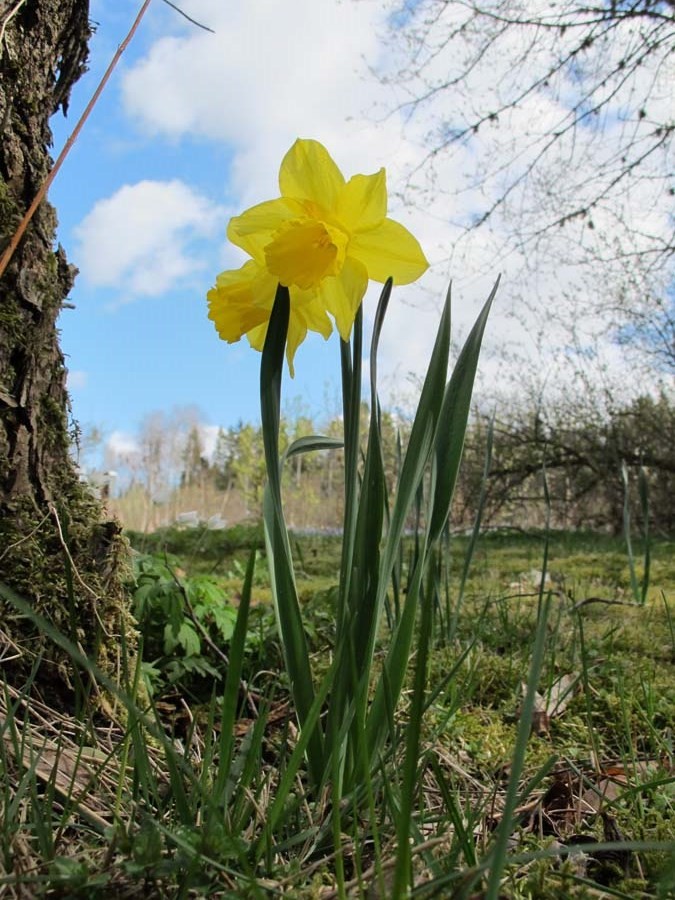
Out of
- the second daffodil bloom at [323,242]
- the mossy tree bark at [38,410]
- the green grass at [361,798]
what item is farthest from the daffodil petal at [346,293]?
the mossy tree bark at [38,410]

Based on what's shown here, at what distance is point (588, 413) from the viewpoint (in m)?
7.47

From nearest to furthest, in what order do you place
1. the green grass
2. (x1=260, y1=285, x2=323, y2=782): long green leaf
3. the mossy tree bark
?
the green grass → (x1=260, y1=285, x2=323, y2=782): long green leaf → the mossy tree bark

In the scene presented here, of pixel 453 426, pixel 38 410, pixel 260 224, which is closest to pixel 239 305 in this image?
pixel 260 224

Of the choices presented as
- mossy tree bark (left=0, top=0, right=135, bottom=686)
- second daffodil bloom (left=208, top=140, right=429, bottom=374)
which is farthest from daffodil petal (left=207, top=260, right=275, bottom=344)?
mossy tree bark (left=0, top=0, right=135, bottom=686)

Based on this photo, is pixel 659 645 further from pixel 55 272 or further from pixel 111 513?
pixel 55 272

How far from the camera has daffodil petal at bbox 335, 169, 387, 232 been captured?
84 centimetres

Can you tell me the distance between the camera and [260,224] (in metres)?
0.87

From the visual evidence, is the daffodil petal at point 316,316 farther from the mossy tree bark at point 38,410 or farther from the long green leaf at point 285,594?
Result: the mossy tree bark at point 38,410

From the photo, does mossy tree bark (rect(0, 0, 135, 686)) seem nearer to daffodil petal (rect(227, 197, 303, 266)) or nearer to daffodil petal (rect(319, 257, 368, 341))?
daffodil petal (rect(227, 197, 303, 266))

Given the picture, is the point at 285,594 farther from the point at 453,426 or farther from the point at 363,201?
the point at 363,201

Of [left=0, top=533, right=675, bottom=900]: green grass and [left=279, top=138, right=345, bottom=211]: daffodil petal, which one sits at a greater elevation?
[left=279, top=138, right=345, bottom=211]: daffodil petal

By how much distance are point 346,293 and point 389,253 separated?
74mm

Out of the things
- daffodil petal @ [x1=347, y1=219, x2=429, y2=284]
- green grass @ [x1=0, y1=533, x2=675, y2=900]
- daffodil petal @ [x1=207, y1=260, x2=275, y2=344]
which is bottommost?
green grass @ [x1=0, y1=533, x2=675, y2=900]

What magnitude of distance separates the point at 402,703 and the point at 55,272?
3.52 feet
